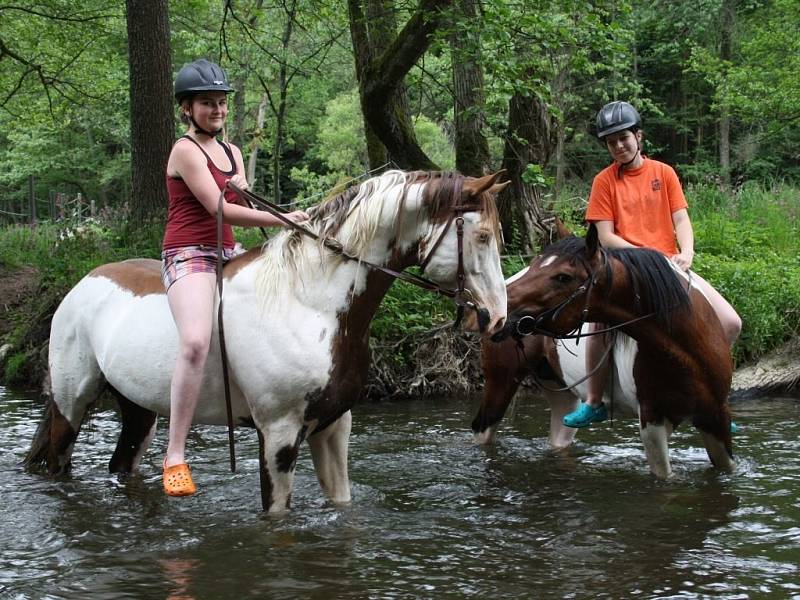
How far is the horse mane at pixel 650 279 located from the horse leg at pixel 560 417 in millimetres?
2331

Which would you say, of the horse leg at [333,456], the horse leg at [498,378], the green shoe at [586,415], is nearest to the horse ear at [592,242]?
the green shoe at [586,415]

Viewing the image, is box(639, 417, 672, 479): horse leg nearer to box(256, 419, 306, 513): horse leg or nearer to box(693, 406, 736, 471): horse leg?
box(693, 406, 736, 471): horse leg

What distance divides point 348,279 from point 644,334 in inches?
Answer: 76.3

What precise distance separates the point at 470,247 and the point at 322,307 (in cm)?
87

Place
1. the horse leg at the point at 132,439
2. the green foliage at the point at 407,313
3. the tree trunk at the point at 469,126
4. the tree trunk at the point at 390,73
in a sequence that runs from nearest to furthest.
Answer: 1. the horse leg at the point at 132,439
2. the tree trunk at the point at 390,73
3. the green foliage at the point at 407,313
4. the tree trunk at the point at 469,126

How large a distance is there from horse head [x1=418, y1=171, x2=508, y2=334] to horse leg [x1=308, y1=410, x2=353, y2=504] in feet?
3.54

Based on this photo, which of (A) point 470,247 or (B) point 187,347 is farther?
(B) point 187,347

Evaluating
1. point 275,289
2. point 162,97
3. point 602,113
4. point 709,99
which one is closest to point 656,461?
point 602,113

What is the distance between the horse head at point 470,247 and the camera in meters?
4.51

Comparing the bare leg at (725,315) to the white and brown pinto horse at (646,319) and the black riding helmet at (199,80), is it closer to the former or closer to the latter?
the white and brown pinto horse at (646,319)

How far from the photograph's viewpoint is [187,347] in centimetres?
481

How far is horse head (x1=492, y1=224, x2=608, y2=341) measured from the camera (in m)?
5.39

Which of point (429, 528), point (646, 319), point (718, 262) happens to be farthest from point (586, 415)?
point (718, 262)

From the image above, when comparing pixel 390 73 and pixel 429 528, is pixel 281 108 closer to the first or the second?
pixel 390 73
